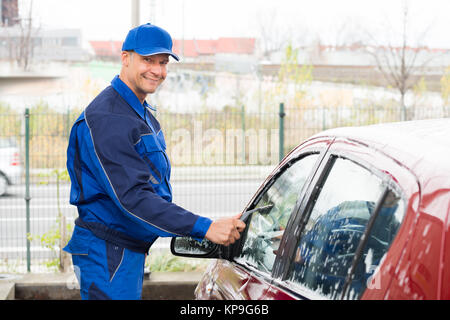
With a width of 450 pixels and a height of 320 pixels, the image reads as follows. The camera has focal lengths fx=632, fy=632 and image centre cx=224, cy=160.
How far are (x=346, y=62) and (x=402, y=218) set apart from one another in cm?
3842

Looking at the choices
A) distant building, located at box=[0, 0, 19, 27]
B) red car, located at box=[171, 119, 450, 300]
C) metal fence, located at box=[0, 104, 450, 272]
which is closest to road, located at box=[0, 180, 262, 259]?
metal fence, located at box=[0, 104, 450, 272]

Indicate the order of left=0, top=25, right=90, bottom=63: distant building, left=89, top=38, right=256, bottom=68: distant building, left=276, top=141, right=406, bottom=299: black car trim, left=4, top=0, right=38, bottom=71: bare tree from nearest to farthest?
left=276, top=141, right=406, bottom=299: black car trim < left=4, top=0, right=38, bottom=71: bare tree < left=0, top=25, right=90, bottom=63: distant building < left=89, top=38, right=256, bottom=68: distant building

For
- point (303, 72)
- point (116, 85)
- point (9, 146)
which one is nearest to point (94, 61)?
point (303, 72)

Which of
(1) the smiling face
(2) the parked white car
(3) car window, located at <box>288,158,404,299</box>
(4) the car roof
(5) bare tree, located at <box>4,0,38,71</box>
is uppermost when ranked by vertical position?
(5) bare tree, located at <box>4,0,38,71</box>

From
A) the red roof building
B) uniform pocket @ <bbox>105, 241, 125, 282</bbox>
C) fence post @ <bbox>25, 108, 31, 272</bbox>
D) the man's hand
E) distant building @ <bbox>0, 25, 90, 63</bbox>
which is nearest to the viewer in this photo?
the man's hand

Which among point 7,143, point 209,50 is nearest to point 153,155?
point 7,143

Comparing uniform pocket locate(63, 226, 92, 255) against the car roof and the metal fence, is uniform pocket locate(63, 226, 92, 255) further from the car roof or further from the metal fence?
the metal fence

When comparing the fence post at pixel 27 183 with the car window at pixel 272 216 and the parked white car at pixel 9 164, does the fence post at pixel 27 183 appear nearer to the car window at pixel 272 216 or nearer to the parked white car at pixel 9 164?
the parked white car at pixel 9 164

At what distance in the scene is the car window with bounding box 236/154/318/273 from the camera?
2.58 meters

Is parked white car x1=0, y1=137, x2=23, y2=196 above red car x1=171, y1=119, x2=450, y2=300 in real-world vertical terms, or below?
below

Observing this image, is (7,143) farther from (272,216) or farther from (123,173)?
(272,216)

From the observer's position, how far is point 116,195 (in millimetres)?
2789

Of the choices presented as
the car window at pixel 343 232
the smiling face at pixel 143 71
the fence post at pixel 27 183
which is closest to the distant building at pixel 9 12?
the fence post at pixel 27 183

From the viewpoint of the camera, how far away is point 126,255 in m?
2.98
